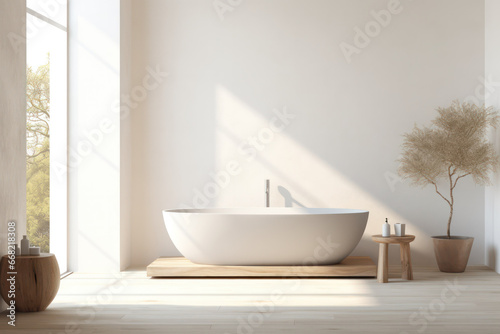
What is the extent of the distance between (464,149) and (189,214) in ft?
7.66

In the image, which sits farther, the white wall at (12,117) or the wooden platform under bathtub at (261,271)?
the wooden platform under bathtub at (261,271)

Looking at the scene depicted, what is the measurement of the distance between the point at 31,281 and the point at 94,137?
202cm

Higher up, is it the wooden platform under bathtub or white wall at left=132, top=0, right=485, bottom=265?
white wall at left=132, top=0, right=485, bottom=265

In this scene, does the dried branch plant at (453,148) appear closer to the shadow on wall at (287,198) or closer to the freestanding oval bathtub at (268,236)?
the freestanding oval bathtub at (268,236)

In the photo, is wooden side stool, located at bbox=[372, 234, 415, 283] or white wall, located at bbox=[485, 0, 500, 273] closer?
wooden side stool, located at bbox=[372, 234, 415, 283]

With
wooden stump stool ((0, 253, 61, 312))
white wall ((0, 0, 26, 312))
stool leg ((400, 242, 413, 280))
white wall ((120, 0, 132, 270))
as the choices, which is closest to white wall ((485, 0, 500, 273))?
stool leg ((400, 242, 413, 280))

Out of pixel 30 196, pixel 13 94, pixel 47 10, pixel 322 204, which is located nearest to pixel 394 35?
pixel 322 204

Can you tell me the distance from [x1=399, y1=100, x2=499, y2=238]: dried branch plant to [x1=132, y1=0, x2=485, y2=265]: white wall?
0.27m

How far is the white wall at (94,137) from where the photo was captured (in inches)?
209

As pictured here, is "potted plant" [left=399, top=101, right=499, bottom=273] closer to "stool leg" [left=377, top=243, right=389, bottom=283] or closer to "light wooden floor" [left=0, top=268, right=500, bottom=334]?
"light wooden floor" [left=0, top=268, right=500, bottom=334]

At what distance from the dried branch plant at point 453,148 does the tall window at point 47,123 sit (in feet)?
9.87

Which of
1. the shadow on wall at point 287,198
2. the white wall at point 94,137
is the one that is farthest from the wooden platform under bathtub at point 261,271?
the shadow on wall at point 287,198

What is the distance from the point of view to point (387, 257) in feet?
15.3

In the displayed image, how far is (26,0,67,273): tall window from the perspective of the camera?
5.26 metres
